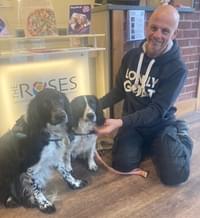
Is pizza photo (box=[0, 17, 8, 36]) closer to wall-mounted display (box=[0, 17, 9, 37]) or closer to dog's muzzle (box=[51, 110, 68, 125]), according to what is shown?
wall-mounted display (box=[0, 17, 9, 37])

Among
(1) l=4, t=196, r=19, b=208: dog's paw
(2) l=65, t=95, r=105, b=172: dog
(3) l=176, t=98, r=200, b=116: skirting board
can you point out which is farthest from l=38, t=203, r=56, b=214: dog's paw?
(3) l=176, t=98, r=200, b=116: skirting board

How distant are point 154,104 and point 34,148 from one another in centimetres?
81

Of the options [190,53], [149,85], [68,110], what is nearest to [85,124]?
[68,110]

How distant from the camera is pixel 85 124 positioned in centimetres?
184

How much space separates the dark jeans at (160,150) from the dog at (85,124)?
0.21 meters

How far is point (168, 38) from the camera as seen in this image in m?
1.81

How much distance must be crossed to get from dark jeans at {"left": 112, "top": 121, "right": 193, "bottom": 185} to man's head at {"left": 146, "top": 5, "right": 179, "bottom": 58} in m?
0.59

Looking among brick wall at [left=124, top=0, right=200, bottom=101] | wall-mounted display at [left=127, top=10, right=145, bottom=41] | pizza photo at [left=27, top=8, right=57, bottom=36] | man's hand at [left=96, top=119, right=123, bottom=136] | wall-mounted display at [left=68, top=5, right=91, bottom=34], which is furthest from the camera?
brick wall at [left=124, top=0, right=200, bottom=101]

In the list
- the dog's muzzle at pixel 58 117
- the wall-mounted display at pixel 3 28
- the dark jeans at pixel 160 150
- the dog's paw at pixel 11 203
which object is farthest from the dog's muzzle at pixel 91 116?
the wall-mounted display at pixel 3 28

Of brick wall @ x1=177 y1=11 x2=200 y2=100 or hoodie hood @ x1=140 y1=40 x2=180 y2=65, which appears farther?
brick wall @ x1=177 y1=11 x2=200 y2=100

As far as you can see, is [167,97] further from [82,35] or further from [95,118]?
[82,35]

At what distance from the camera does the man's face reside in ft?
5.74

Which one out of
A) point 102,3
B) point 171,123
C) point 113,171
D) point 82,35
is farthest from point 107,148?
point 102,3

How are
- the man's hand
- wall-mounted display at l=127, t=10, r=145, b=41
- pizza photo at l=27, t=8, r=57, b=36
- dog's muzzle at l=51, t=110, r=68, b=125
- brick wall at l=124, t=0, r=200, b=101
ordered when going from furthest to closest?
brick wall at l=124, t=0, r=200, b=101 → wall-mounted display at l=127, t=10, r=145, b=41 → pizza photo at l=27, t=8, r=57, b=36 → the man's hand → dog's muzzle at l=51, t=110, r=68, b=125
